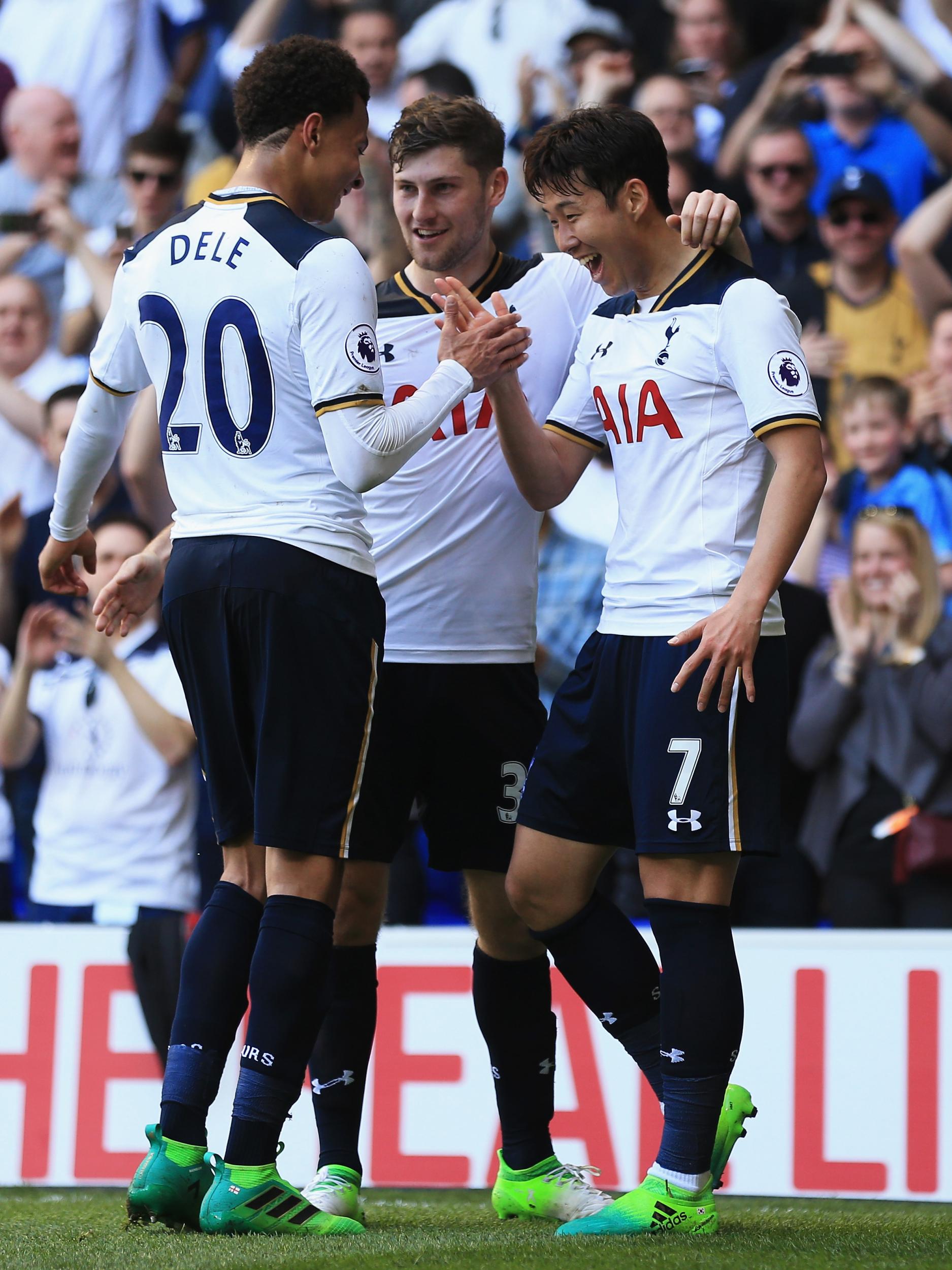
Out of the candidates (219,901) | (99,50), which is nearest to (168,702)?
(219,901)

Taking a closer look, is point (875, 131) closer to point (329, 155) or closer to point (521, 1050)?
point (329, 155)

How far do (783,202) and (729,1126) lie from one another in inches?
189

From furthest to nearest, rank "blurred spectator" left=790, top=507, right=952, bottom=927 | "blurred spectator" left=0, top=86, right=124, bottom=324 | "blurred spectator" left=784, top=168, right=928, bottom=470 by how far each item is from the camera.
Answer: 1. "blurred spectator" left=0, top=86, right=124, bottom=324
2. "blurred spectator" left=784, top=168, right=928, bottom=470
3. "blurred spectator" left=790, top=507, right=952, bottom=927

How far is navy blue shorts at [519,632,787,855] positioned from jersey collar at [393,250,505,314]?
0.95 metres

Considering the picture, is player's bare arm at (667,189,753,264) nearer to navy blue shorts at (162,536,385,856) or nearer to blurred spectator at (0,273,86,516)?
navy blue shorts at (162,536,385,856)

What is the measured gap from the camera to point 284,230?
2.94 m

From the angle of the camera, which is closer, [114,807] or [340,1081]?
[340,1081]

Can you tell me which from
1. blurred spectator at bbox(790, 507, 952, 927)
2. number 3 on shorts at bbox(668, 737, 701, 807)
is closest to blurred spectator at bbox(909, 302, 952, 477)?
blurred spectator at bbox(790, 507, 952, 927)

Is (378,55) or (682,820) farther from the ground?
(378,55)

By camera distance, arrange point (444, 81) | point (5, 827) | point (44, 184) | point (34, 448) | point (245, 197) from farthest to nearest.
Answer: point (44, 184) → point (34, 448) → point (444, 81) → point (5, 827) → point (245, 197)

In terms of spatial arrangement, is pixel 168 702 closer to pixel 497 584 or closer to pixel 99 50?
pixel 497 584

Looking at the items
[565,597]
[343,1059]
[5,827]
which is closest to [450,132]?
[343,1059]

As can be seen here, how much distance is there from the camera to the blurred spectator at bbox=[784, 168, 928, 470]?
260 inches

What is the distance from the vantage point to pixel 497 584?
355 centimetres
